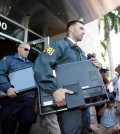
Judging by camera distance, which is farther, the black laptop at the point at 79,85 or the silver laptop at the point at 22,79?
the silver laptop at the point at 22,79

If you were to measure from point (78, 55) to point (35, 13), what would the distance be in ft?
11.9

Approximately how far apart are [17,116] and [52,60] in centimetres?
171

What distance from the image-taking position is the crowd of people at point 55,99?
2123 mm

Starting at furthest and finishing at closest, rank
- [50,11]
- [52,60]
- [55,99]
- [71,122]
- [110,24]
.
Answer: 1. [110,24]
2. [50,11]
3. [52,60]
4. [71,122]
5. [55,99]

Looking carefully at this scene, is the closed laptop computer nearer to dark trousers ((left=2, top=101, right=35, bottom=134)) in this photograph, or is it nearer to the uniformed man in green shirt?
dark trousers ((left=2, top=101, right=35, bottom=134))

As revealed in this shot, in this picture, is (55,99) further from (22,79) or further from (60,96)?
(22,79)

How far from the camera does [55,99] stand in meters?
2.01

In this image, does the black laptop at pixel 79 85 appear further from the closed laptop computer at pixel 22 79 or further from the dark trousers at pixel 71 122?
the closed laptop computer at pixel 22 79

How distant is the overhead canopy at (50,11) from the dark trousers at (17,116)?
100 inches

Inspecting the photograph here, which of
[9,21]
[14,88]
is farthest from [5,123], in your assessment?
[9,21]

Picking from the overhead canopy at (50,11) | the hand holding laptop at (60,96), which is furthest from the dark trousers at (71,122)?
the overhead canopy at (50,11)

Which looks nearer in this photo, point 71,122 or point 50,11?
point 71,122

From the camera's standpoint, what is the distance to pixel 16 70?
3729mm

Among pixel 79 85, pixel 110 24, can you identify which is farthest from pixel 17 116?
pixel 110 24
